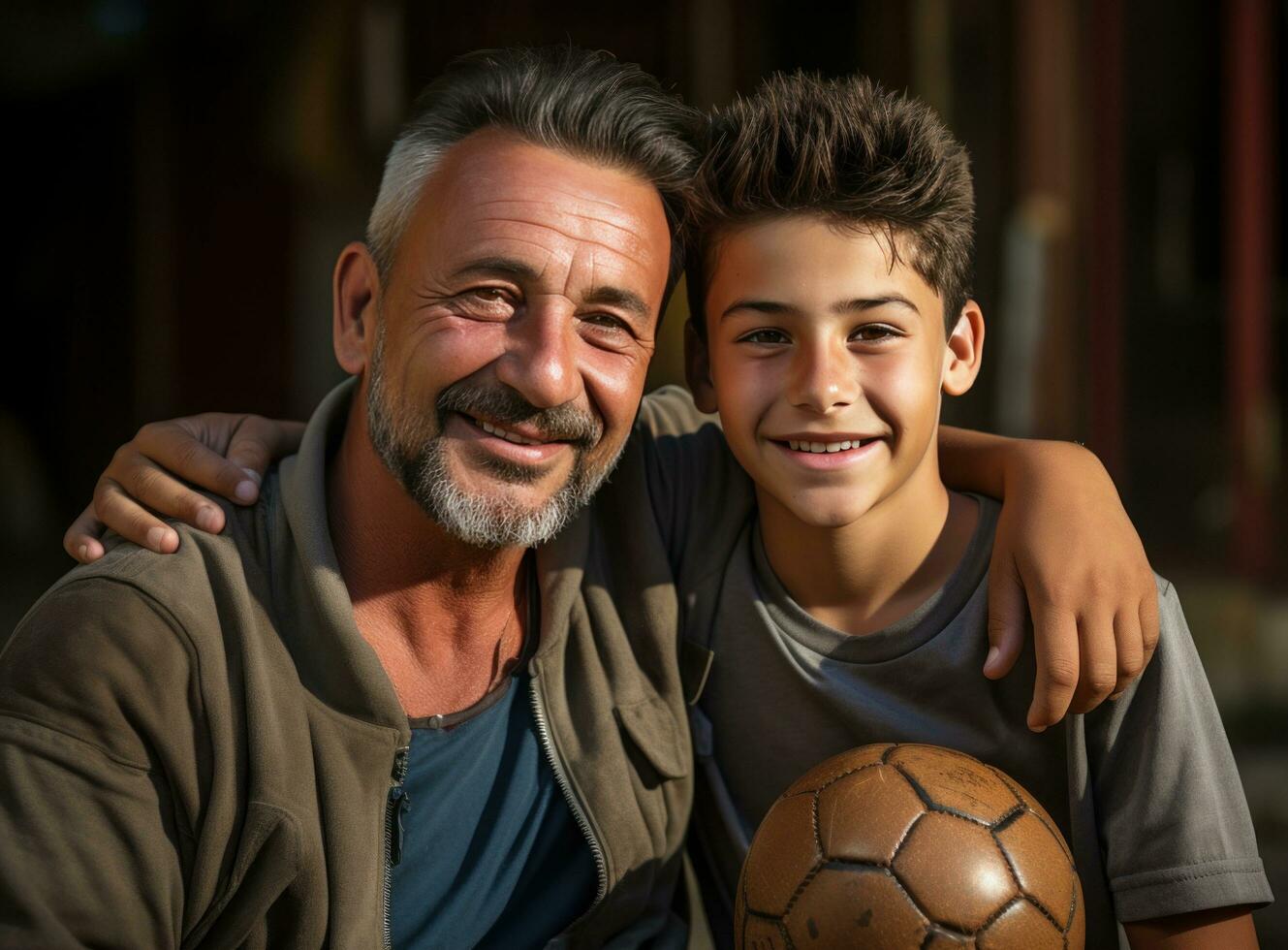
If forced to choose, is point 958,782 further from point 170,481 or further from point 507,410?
point 170,481

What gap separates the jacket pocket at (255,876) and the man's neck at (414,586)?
42 cm

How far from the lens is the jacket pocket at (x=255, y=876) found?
2.28 m

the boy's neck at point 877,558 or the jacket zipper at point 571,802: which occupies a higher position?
the boy's neck at point 877,558

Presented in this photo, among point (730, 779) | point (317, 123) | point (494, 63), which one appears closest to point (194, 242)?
point (317, 123)

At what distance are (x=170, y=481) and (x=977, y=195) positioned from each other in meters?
4.71

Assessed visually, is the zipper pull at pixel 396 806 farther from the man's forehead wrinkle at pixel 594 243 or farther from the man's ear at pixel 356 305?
the man's forehead wrinkle at pixel 594 243

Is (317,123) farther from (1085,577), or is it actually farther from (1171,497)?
(1085,577)

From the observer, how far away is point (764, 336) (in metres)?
2.70

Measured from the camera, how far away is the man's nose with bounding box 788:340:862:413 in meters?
2.55

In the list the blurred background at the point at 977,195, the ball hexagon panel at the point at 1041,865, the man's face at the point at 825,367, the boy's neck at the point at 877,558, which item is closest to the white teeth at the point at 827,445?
the man's face at the point at 825,367

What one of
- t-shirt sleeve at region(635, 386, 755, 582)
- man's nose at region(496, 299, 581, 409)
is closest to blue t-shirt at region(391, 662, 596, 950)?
t-shirt sleeve at region(635, 386, 755, 582)

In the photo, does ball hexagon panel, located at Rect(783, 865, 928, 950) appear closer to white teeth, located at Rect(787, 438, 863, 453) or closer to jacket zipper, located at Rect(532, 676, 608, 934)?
jacket zipper, located at Rect(532, 676, 608, 934)

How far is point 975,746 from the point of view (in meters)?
2.62

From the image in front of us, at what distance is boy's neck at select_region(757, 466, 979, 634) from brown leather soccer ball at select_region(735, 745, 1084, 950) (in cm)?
49
